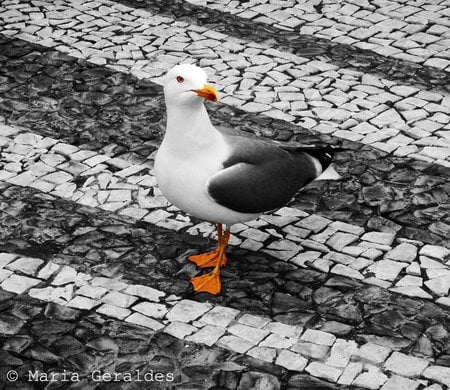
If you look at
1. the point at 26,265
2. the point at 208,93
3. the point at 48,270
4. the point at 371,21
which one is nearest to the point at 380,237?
the point at 208,93

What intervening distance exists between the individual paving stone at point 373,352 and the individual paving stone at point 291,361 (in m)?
0.36

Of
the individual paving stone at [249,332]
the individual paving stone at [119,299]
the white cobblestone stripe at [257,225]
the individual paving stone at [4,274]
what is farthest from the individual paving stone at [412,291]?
the individual paving stone at [4,274]

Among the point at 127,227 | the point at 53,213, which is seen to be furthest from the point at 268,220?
the point at 53,213

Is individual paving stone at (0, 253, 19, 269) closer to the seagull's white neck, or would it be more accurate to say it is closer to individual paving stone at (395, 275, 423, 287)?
the seagull's white neck

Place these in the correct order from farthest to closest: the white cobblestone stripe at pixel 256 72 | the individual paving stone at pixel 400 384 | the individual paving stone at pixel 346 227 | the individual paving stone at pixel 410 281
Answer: the white cobblestone stripe at pixel 256 72 → the individual paving stone at pixel 346 227 → the individual paving stone at pixel 410 281 → the individual paving stone at pixel 400 384

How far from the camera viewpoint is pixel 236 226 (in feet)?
23.0

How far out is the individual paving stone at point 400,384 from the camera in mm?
5328

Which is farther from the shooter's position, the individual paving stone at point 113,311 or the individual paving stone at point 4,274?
the individual paving stone at point 4,274

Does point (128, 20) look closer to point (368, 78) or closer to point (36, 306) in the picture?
point (368, 78)

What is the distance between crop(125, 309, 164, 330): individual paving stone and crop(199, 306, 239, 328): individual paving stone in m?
0.29

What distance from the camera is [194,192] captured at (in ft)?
19.3

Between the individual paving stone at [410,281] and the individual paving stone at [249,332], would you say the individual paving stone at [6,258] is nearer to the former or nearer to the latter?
the individual paving stone at [249,332]

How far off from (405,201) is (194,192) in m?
2.10

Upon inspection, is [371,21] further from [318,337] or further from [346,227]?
[318,337]
